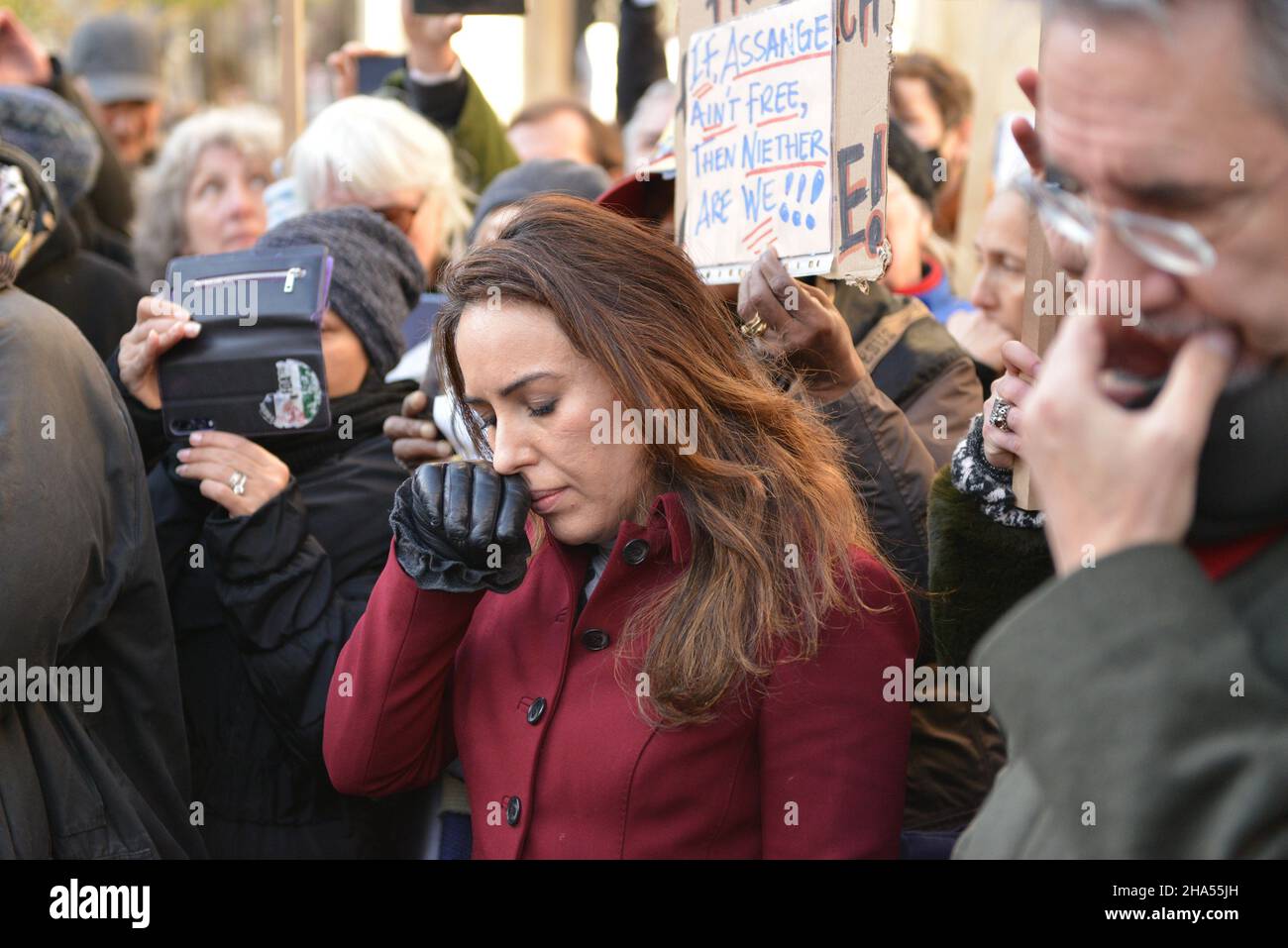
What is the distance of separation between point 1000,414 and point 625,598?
62 centimetres

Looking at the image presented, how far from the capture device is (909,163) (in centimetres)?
428

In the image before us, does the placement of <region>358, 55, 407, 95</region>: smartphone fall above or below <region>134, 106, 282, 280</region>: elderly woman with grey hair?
above

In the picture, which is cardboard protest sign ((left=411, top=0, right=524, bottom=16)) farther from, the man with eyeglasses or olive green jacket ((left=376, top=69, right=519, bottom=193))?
the man with eyeglasses

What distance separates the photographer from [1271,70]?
111 cm

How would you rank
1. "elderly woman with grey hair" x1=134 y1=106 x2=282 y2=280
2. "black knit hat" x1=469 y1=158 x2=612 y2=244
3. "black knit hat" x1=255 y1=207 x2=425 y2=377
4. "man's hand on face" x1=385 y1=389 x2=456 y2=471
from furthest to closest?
"elderly woman with grey hair" x1=134 y1=106 x2=282 y2=280, "black knit hat" x1=469 y1=158 x2=612 y2=244, "black knit hat" x1=255 y1=207 x2=425 y2=377, "man's hand on face" x1=385 y1=389 x2=456 y2=471

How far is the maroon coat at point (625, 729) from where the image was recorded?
6.87ft

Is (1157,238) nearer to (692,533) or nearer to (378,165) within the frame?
(692,533)

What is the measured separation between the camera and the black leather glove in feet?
7.01

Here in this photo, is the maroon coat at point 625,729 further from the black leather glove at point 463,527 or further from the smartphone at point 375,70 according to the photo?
the smartphone at point 375,70

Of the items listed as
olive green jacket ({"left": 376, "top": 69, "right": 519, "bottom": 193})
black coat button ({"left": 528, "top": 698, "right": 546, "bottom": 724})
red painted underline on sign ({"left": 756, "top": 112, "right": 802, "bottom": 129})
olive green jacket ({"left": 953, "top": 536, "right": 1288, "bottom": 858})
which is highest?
olive green jacket ({"left": 376, "top": 69, "right": 519, "bottom": 193})

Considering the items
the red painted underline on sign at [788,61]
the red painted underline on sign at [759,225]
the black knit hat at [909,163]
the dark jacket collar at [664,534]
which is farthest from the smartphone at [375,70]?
the dark jacket collar at [664,534]

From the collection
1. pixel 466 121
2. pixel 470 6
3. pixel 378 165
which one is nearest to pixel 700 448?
pixel 378 165

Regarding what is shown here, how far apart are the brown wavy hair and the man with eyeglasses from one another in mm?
912

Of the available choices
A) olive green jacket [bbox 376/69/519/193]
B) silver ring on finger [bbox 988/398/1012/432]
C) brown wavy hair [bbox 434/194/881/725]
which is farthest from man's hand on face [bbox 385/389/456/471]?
olive green jacket [bbox 376/69/519/193]
